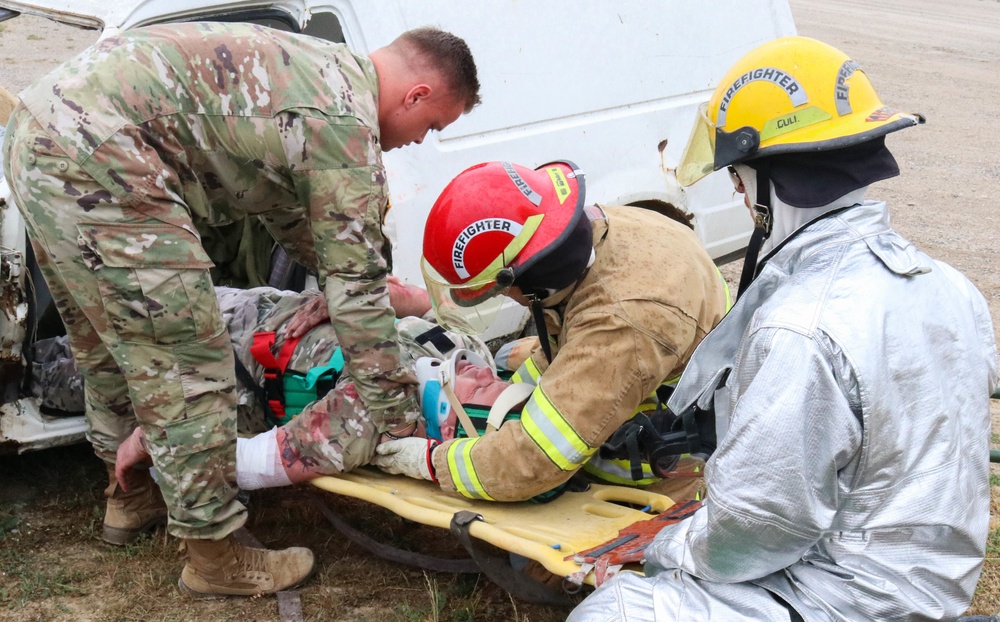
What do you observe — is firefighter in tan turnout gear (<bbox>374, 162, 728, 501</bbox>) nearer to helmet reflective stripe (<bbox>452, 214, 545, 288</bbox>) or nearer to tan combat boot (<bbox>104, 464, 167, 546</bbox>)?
helmet reflective stripe (<bbox>452, 214, 545, 288</bbox>)

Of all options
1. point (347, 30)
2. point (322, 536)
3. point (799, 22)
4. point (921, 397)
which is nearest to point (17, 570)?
point (322, 536)

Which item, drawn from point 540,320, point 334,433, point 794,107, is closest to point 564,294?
point 540,320

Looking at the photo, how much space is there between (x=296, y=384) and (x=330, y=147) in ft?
3.34

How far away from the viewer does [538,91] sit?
4.17 m

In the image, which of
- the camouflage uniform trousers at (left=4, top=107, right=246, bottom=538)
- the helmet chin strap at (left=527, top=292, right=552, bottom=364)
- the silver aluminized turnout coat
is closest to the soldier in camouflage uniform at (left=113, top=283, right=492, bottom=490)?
the camouflage uniform trousers at (left=4, top=107, right=246, bottom=538)

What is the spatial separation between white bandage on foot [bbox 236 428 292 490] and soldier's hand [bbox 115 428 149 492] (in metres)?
0.32

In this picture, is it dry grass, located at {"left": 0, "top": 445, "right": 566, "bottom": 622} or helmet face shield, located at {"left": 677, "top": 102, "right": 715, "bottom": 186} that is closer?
helmet face shield, located at {"left": 677, "top": 102, "right": 715, "bottom": 186}

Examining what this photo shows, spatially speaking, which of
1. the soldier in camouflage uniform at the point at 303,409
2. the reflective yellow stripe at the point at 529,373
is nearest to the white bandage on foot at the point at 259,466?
the soldier in camouflage uniform at the point at 303,409

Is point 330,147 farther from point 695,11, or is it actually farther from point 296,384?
point 695,11

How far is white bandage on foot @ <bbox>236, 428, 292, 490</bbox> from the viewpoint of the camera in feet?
10.6

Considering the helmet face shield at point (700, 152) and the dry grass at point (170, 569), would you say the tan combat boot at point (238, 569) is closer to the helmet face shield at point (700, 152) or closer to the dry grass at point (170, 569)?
the dry grass at point (170, 569)

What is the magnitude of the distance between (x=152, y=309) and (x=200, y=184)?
1.36 ft

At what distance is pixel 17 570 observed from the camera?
11.2 feet

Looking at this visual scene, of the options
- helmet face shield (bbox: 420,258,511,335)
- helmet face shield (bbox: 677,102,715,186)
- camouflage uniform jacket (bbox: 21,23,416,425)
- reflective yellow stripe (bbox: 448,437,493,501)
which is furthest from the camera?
reflective yellow stripe (bbox: 448,437,493,501)
